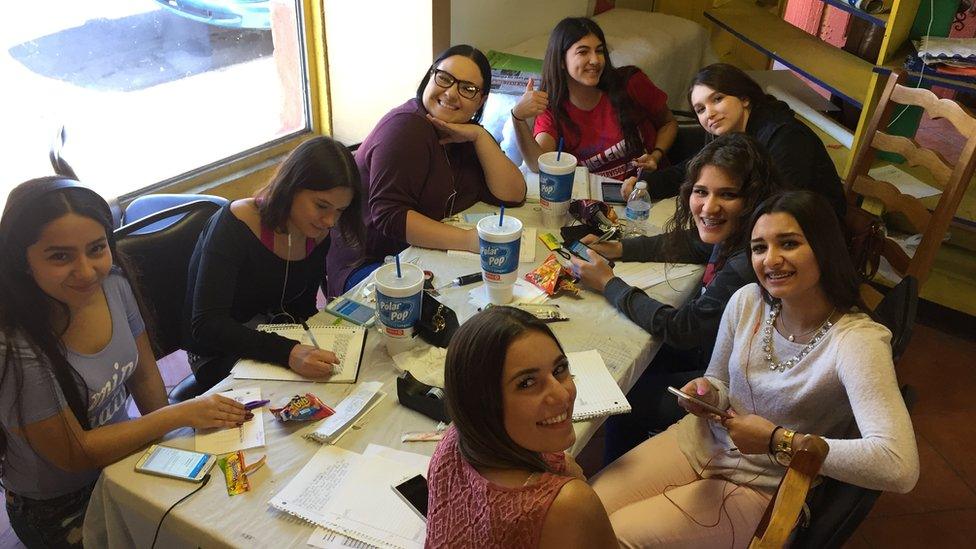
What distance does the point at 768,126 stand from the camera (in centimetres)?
219

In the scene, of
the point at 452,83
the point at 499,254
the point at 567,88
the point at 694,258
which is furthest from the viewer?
the point at 567,88

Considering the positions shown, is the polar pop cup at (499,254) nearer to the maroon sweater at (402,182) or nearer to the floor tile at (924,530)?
the maroon sweater at (402,182)

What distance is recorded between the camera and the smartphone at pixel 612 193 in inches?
93.0

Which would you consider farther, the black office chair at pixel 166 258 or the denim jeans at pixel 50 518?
the black office chair at pixel 166 258

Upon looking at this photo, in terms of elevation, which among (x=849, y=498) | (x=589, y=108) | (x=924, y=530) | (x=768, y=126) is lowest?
(x=924, y=530)

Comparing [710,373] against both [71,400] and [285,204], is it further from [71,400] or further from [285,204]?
[71,400]

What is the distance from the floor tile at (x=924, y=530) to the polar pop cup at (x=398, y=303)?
1.53 m

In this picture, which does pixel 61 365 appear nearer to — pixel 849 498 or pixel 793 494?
pixel 793 494

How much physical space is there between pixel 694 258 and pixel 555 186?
44cm

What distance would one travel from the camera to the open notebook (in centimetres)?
150

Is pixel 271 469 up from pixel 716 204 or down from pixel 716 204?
down

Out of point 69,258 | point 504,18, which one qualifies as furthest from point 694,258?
point 504,18

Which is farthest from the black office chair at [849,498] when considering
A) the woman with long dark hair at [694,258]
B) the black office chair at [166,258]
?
the black office chair at [166,258]

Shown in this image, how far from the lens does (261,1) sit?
9.92 feet
